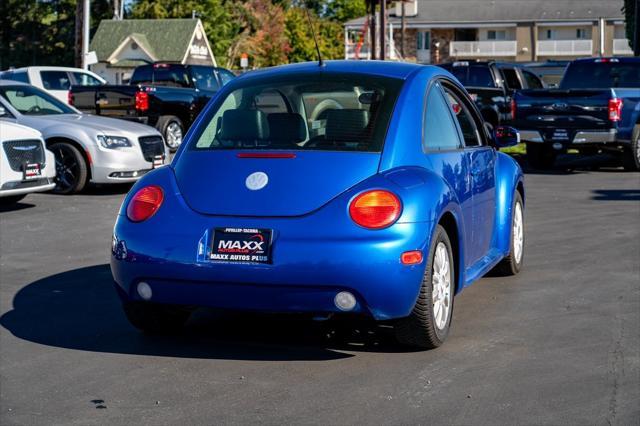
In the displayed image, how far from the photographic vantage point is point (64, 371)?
616 cm

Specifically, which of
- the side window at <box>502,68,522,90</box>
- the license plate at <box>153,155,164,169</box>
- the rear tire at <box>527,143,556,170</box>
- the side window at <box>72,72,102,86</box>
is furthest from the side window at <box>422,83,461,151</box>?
the side window at <box>72,72,102,86</box>

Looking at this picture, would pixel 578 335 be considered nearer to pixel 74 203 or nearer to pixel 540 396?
pixel 540 396

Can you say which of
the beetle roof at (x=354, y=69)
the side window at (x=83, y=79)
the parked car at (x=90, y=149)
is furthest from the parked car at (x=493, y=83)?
the beetle roof at (x=354, y=69)

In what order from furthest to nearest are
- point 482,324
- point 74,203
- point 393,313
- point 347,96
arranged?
point 74,203 → point 482,324 → point 347,96 → point 393,313

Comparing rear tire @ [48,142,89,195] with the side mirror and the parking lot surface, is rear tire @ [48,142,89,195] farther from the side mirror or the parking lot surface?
the side mirror

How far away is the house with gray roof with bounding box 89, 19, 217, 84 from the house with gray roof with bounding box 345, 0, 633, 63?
→ 1500 cm

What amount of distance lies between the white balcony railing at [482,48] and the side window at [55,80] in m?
63.2

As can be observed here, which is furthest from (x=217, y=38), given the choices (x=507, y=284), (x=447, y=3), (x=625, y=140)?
(x=507, y=284)

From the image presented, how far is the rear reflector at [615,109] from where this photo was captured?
18.7 m

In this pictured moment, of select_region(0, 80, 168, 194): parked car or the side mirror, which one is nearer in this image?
the side mirror

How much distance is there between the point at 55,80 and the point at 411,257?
75.1ft

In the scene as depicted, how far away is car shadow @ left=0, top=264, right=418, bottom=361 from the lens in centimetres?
658

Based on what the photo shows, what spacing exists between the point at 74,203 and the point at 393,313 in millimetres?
9470

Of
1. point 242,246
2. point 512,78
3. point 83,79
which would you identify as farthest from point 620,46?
point 242,246
